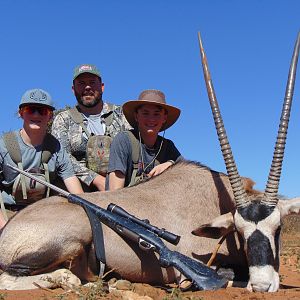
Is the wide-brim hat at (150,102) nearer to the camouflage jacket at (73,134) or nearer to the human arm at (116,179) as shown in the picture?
the human arm at (116,179)

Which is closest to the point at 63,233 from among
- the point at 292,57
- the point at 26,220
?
the point at 26,220

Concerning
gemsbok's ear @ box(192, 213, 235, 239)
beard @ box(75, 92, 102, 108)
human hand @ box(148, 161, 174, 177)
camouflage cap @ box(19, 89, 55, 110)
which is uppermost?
beard @ box(75, 92, 102, 108)

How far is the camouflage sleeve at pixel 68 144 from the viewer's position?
24.3 feet

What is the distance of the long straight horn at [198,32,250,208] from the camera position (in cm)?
507

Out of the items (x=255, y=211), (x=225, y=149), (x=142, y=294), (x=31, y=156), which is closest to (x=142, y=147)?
(x=31, y=156)

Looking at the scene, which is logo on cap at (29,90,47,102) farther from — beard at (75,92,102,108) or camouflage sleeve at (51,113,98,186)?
beard at (75,92,102,108)

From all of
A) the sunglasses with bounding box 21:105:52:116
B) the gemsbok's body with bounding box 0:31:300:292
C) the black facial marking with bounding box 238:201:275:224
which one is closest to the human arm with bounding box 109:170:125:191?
the gemsbok's body with bounding box 0:31:300:292

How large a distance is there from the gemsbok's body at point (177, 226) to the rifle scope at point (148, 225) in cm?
23

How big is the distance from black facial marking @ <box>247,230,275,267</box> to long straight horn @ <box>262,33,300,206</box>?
0.39m

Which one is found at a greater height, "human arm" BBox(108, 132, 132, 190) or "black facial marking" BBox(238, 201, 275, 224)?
"human arm" BBox(108, 132, 132, 190)

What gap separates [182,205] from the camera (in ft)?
17.9

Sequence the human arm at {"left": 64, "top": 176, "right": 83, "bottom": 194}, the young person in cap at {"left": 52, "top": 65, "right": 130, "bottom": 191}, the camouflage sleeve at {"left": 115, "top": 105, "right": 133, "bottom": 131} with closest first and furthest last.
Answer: the human arm at {"left": 64, "top": 176, "right": 83, "bottom": 194} < the young person in cap at {"left": 52, "top": 65, "right": 130, "bottom": 191} < the camouflage sleeve at {"left": 115, "top": 105, "right": 133, "bottom": 131}

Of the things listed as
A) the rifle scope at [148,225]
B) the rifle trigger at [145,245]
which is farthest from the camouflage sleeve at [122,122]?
the rifle trigger at [145,245]

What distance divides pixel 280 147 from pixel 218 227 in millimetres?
955
